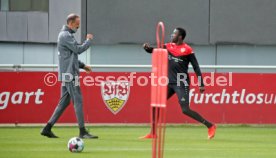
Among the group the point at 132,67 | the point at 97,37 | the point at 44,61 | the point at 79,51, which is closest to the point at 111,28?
the point at 97,37

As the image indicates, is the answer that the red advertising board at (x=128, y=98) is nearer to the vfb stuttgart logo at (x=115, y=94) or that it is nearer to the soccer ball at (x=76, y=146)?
the vfb stuttgart logo at (x=115, y=94)

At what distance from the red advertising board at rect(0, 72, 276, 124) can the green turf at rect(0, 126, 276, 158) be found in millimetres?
971

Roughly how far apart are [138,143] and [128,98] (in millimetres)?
5913

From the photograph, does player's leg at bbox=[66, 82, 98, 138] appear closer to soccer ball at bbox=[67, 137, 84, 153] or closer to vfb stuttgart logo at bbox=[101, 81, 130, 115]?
soccer ball at bbox=[67, 137, 84, 153]

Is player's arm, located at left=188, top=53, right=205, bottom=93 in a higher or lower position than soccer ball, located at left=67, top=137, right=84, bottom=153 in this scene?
higher

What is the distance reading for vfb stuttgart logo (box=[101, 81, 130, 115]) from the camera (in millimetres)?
21609

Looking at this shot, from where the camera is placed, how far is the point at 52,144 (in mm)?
15352

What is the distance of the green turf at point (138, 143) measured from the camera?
44.6 feet

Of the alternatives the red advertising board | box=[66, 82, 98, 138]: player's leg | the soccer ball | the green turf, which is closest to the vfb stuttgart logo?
the red advertising board

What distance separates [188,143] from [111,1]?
17008 mm

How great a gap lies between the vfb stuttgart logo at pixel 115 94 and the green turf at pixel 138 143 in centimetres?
108

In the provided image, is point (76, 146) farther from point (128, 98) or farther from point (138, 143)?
point (128, 98)

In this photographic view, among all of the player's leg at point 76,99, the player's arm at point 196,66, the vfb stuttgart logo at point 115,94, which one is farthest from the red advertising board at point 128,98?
the player's leg at point 76,99

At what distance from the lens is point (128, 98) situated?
21.7 metres
